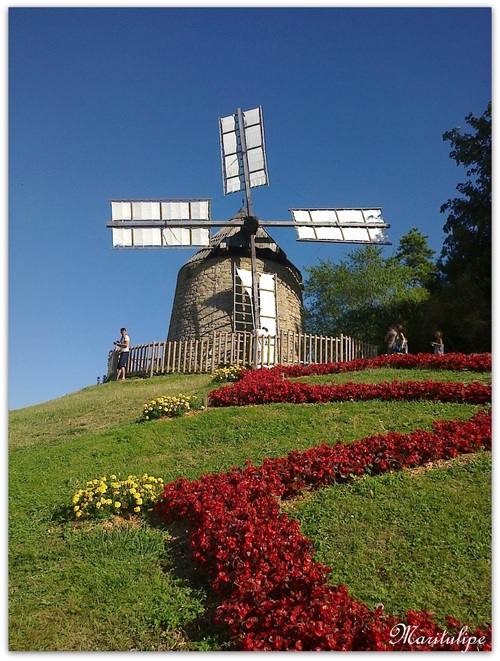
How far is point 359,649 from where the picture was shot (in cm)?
407

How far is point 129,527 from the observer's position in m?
6.45

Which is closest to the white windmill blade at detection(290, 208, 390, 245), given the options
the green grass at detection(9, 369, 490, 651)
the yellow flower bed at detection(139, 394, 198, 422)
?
the green grass at detection(9, 369, 490, 651)

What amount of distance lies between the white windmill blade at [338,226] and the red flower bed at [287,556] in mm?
17603

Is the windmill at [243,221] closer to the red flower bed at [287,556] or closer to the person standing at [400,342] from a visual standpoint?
the person standing at [400,342]

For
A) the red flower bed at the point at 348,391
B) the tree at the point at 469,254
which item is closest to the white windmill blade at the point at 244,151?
the tree at the point at 469,254

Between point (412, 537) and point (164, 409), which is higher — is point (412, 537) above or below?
below

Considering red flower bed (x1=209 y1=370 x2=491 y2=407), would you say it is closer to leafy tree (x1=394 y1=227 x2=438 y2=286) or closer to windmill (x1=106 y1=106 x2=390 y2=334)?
windmill (x1=106 y1=106 x2=390 y2=334)

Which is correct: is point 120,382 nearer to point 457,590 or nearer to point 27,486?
point 27,486

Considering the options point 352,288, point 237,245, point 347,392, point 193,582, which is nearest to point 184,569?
point 193,582

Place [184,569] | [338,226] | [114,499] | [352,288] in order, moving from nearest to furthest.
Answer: [184,569], [114,499], [338,226], [352,288]

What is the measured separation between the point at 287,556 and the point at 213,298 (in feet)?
64.6

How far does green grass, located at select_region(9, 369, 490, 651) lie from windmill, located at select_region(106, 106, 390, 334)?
1168 cm

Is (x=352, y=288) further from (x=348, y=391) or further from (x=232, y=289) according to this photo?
(x=348, y=391)

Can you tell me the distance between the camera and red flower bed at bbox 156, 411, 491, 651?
4.15 meters
